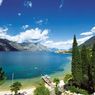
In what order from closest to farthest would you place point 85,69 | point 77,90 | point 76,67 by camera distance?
1. point 77,90
2. point 76,67
3. point 85,69

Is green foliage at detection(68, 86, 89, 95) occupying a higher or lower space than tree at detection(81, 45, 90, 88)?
lower

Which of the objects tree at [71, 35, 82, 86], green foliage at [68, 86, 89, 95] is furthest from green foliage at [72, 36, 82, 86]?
green foliage at [68, 86, 89, 95]

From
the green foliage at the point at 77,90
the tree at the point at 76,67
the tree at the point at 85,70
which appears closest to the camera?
the green foliage at the point at 77,90

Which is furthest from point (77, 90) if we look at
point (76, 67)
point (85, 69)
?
point (85, 69)

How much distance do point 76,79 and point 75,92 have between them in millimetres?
3294

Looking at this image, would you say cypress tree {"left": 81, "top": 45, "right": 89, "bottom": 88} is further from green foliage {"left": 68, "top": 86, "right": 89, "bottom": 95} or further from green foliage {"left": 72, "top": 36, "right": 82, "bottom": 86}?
green foliage {"left": 68, "top": 86, "right": 89, "bottom": 95}

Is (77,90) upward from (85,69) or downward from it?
downward

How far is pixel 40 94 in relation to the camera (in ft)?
134

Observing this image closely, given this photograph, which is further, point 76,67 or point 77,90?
point 76,67

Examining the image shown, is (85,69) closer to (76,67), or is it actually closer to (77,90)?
(76,67)

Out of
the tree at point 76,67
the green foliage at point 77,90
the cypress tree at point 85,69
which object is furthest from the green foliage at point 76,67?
the green foliage at point 77,90

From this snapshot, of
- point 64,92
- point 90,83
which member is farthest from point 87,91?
point 64,92

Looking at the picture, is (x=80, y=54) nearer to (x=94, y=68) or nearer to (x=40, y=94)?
(x=94, y=68)

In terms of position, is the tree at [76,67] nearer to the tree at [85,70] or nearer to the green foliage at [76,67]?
the green foliage at [76,67]
